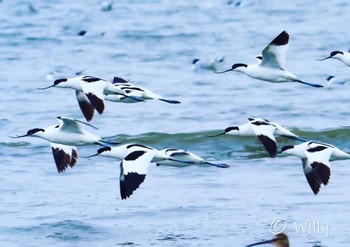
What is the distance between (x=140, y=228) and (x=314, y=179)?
182cm

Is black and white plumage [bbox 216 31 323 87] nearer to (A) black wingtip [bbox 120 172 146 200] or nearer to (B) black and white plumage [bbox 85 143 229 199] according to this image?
(B) black and white plumage [bbox 85 143 229 199]

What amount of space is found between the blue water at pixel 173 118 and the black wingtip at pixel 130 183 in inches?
22.9

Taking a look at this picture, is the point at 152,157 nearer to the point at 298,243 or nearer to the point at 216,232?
the point at 216,232

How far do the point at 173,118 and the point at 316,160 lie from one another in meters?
7.19

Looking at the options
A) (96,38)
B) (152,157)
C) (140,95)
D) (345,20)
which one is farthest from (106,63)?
(152,157)

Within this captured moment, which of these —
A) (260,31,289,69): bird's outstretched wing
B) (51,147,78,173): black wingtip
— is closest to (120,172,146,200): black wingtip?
(51,147,78,173): black wingtip

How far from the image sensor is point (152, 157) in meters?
14.1

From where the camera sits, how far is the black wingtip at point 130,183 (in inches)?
520

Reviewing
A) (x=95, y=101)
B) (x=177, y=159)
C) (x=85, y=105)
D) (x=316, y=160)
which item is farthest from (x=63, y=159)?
(x=316, y=160)

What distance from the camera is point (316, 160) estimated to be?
46.3 feet

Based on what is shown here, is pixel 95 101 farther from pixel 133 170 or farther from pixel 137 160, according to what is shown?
pixel 133 170

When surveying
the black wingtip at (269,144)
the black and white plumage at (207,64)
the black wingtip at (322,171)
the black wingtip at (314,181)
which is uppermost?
the black wingtip at (322,171)

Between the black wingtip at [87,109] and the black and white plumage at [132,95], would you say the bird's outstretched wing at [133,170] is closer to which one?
the black wingtip at [87,109]

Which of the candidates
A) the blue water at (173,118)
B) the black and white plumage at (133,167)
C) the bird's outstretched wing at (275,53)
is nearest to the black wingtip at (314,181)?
the blue water at (173,118)
